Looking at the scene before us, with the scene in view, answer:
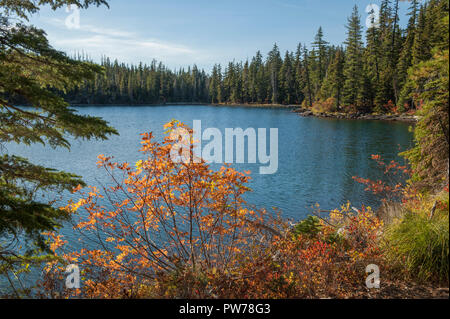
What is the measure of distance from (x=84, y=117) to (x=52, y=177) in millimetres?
1212

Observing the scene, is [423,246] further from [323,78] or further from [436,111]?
[323,78]

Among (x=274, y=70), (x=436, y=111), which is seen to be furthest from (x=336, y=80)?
(x=436, y=111)

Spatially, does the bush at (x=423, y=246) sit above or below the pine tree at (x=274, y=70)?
below

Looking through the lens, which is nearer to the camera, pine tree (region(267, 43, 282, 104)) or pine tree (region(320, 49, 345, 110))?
pine tree (region(320, 49, 345, 110))

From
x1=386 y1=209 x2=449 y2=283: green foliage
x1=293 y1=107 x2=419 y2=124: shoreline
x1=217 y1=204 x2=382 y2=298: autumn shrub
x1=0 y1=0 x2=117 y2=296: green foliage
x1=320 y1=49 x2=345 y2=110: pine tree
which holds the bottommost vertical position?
x1=217 y1=204 x2=382 y2=298: autumn shrub

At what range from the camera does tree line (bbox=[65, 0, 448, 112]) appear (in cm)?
4784

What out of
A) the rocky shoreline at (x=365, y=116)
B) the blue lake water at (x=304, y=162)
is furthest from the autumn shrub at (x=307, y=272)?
the rocky shoreline at (x=365, y=116)

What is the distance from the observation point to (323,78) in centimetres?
6931

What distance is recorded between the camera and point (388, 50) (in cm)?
5347

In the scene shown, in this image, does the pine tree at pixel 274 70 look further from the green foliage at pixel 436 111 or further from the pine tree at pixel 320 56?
the green foliage at pixel 436 111

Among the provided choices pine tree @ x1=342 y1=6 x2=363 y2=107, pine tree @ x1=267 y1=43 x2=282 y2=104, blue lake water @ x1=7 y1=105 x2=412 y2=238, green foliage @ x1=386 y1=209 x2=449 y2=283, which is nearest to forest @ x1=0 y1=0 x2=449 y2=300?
green foliage @ x1=386 y1=209 x2=449 y2=283

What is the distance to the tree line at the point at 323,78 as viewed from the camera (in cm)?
4784

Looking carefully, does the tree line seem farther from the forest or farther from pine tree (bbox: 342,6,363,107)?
the forest
